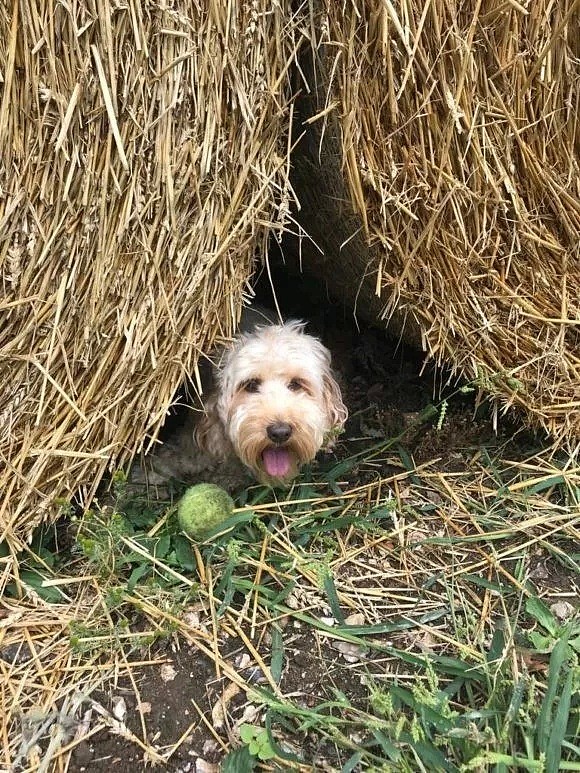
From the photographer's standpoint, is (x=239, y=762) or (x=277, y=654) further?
(x=277, y=654)

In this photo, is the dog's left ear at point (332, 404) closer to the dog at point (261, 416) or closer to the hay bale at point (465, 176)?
the dog at point (261, 416)

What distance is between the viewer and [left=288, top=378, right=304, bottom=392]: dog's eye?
2.49 meters

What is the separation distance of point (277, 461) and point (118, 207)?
1117 mm

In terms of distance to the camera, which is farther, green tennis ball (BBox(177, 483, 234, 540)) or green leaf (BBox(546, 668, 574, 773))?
green tennis ball (BBox(177, 483, 234, 540))

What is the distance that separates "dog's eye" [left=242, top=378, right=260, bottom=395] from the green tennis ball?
511mm

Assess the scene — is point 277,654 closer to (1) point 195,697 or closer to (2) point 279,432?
(1) point 195,697

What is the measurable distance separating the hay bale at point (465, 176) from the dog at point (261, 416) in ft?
1.41

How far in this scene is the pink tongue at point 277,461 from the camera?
230cm

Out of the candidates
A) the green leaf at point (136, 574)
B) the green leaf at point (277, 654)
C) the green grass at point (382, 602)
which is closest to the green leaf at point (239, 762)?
the green grass at point (382, 602)

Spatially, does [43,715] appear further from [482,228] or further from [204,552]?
[482,228]

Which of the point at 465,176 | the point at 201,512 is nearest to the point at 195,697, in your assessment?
the point at 201,512

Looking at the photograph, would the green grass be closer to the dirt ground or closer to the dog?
the dirt ground

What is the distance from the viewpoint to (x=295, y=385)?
8.21 ft

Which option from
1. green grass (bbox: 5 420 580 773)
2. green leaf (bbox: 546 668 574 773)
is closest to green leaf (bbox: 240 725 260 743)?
green grass (bbox: 5 420 580 773)
